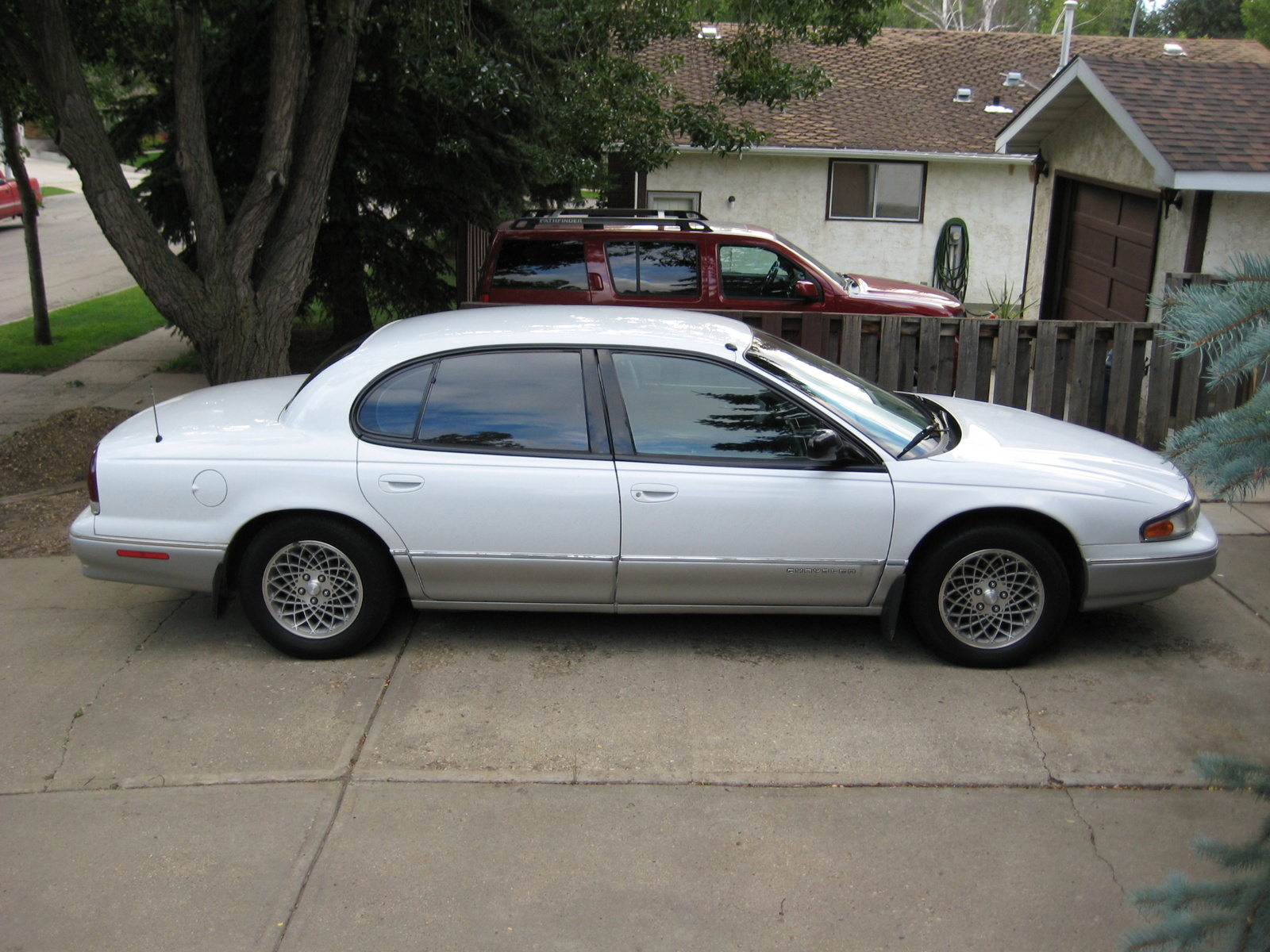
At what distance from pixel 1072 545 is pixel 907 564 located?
30.5 inches

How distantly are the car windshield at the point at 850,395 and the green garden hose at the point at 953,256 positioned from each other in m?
14.4

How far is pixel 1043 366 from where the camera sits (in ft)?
28.1

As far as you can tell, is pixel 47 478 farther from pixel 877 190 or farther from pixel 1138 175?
pixel 877 190

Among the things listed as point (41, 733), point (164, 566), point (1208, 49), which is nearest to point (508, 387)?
point (164, 566)

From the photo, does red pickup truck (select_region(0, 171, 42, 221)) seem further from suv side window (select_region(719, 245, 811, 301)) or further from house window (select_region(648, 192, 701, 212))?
suv side window (select_region(719, 245, 811, 301))

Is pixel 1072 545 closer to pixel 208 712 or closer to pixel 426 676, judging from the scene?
pixel 426 676

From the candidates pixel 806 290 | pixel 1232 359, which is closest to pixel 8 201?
pixel 806 290

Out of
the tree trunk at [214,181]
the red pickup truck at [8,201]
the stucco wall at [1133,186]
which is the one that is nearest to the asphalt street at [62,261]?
the red pickup truck at [8,201]

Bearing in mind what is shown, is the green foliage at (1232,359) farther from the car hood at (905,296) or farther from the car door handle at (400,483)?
the car hood at (905,296)

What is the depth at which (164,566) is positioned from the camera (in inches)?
210

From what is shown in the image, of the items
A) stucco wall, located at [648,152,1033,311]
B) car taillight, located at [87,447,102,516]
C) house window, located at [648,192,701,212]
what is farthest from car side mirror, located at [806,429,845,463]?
stucco wall, located at [648,152,1033,311]

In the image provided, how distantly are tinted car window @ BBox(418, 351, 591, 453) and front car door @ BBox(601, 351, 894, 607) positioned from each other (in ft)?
0.63

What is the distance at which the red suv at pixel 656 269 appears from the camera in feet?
33.5

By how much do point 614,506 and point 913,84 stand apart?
726 inches
